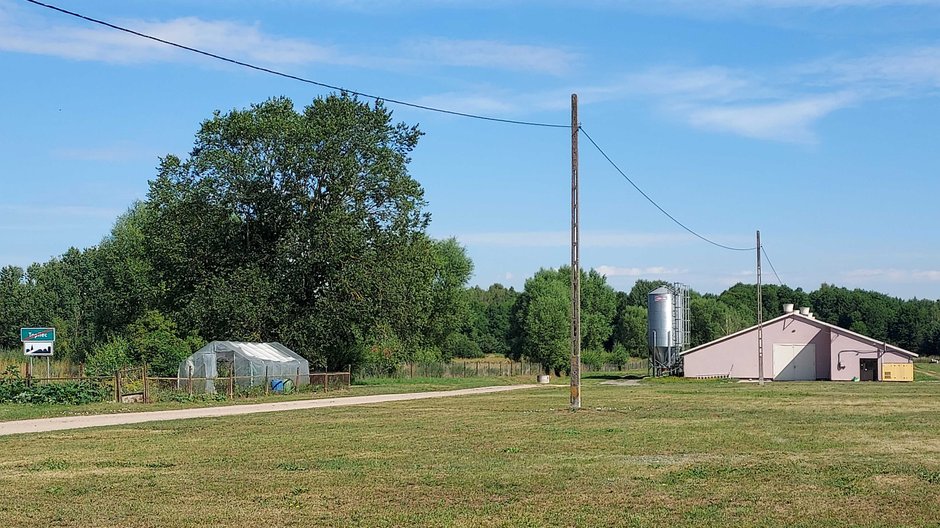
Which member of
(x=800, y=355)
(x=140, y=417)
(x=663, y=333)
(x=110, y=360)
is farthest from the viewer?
(x=663, y=333)

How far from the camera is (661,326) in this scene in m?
87.3

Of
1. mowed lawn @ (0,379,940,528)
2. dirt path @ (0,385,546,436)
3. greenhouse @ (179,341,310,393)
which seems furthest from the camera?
greenhouse @ (179,341,310,393)

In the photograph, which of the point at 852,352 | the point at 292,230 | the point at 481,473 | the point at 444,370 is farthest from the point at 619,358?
the point at 481,473

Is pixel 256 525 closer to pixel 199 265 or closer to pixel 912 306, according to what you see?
pixel 199 265

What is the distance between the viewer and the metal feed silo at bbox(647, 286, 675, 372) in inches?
3420

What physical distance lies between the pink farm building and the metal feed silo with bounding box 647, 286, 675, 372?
8.08 feet

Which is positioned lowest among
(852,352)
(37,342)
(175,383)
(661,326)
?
(175,383)

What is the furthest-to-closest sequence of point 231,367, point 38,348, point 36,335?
point 231,367 → point 36,335 → point 38,348

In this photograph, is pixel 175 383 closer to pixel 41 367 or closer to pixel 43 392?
pixel 43 392

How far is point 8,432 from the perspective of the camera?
26.3 meters

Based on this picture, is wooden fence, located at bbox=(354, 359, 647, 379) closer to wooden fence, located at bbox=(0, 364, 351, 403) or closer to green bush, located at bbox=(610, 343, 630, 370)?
green bush, located at bbox=(610, 343, 630, 370)

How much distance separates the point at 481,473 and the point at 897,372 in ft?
226

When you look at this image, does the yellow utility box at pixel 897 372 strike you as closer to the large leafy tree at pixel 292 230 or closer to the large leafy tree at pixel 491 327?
the large leafy tree at pixel 292 230

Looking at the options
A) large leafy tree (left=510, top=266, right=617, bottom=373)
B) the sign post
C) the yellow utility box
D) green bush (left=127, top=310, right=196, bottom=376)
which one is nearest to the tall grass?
green bush (left=127, top=310, right=196, bottom=376)
